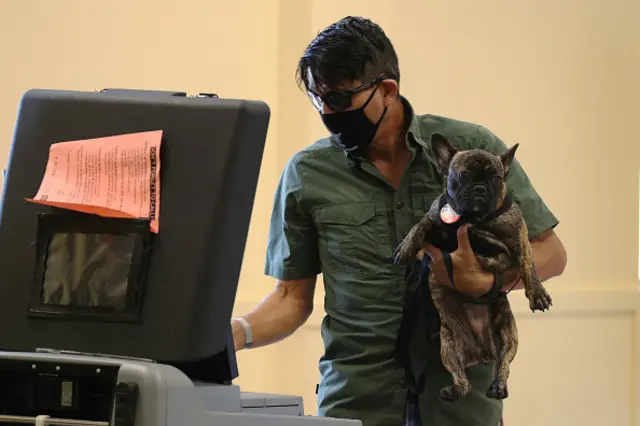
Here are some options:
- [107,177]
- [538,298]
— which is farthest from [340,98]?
[107,177]

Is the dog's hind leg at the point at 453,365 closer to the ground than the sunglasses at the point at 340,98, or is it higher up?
closer to the ground

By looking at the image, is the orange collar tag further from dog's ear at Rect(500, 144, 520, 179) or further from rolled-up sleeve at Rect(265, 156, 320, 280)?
A: rolled-up sleeve at Rect(265, 156, 320, 280)

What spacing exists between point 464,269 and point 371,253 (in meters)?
0.27

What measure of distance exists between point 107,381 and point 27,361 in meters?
0.09

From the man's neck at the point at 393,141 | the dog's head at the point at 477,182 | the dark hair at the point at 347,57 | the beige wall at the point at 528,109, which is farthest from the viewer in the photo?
the beige wall at the point at 528,109

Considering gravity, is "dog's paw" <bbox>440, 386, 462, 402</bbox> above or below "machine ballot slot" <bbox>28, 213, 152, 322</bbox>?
below

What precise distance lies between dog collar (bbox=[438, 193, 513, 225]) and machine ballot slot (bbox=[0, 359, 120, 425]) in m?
0.67

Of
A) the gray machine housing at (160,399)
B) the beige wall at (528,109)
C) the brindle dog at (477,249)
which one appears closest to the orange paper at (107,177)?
the gray machine housing at (160,399)

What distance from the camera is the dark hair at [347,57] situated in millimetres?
1590

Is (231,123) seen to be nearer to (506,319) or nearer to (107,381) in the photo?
(107,381)

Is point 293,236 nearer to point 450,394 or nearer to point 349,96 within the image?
point 349,96

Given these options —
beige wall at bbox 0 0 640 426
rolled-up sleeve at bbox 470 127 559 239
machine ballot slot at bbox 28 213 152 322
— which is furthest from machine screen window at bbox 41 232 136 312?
beige wall at bbox 0 0 640 426

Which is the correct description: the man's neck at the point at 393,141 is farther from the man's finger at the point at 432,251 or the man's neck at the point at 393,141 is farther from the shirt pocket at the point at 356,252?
the man's finger at the point at 432,251

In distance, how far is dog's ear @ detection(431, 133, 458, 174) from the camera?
1505 millimetres
